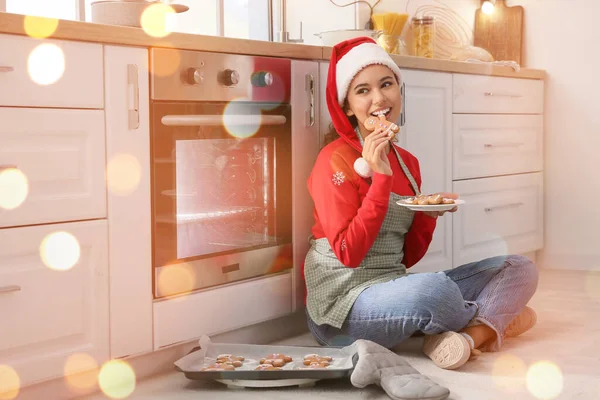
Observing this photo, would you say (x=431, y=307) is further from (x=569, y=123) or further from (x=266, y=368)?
(x=569, y=123)

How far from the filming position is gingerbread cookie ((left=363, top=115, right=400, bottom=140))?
2.21 meters

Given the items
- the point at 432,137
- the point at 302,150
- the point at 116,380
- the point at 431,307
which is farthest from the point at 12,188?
the point at 432,137

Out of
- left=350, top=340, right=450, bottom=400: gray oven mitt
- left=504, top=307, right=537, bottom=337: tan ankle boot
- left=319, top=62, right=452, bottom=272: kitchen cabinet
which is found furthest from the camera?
left=319, top=62, right=452, bottom=272: kitchen cabinet

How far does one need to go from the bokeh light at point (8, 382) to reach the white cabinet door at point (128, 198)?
0.26 meters

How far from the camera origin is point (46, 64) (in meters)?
1.84

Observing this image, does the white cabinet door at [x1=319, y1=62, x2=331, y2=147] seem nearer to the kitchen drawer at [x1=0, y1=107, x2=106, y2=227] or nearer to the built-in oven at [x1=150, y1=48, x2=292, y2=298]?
the built-in oven at [x1=150, y1=48, x2=292, y2=298]

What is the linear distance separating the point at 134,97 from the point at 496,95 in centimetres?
191

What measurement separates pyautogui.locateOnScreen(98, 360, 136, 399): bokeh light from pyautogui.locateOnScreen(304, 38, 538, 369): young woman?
561 millimetres

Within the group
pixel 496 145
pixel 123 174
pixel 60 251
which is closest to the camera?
pixel 60 251

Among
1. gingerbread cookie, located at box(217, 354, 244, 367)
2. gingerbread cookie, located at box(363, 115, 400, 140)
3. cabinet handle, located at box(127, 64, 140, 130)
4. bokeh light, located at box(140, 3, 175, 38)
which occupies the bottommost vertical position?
gingerbread cookie, located at box(217, 354, 244, 367)

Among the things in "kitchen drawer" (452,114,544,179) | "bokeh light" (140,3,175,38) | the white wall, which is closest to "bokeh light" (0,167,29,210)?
"bokeh light" (140,3,175,38)

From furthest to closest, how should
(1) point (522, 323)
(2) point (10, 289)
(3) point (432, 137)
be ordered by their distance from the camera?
(3) point (432, 137) → (1) point (522, 323) → (2) point (10, 289)

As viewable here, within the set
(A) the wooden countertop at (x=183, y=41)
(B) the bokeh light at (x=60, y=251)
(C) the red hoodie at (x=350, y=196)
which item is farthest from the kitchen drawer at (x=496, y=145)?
(B) the bokeh light at (x=60, y=251)

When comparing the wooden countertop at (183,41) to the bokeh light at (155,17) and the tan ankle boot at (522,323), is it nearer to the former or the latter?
the bokeh light at (155,17)
